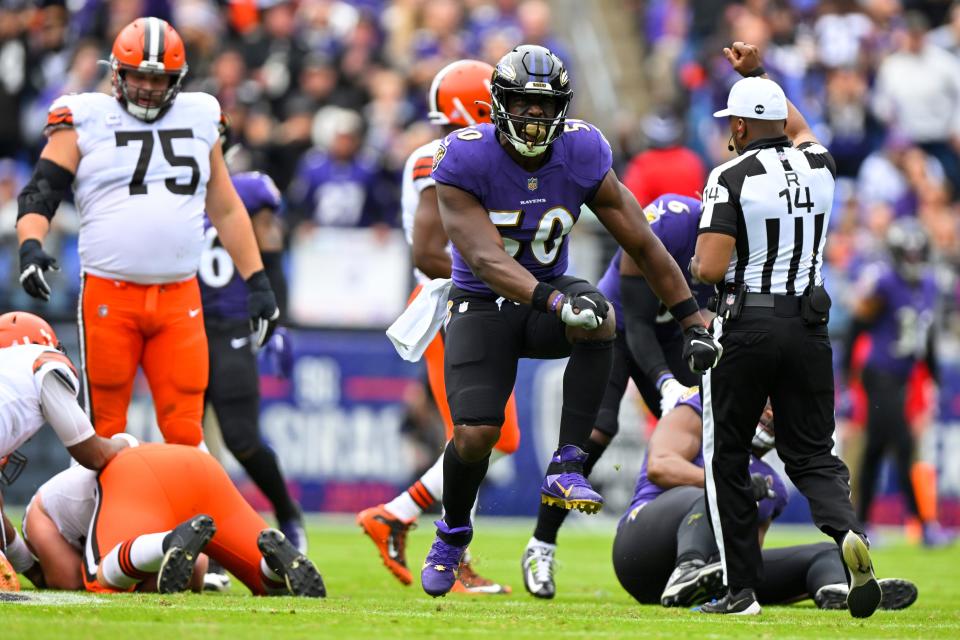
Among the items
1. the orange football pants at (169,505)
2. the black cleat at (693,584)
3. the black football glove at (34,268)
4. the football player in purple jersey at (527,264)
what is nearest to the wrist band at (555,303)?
the football player in purple jersey at (527,264)

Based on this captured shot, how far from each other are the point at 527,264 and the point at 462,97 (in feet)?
5.99

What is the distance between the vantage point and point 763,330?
6637 millimetres

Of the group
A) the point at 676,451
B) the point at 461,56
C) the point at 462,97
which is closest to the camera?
the point at 676,451

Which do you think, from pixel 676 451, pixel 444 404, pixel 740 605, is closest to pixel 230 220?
pixel 444 404

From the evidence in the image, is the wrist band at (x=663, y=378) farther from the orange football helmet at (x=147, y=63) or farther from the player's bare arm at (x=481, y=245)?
the orange football helmet at (x=147, y=63)

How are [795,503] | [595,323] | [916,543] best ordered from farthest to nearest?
[795,503]
[916,543]
[595,323]

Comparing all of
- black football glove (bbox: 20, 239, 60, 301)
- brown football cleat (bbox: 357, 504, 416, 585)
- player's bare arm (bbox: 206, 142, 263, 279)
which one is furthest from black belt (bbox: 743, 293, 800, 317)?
black football glove (bbox: 20, 239, 60, 301)

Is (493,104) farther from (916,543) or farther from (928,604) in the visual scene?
(916,543)

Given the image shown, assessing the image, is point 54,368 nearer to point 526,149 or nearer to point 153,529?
point 153,529

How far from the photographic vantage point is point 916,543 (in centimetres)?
1324

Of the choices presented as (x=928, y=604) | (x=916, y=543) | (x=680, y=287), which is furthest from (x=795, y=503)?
(x=680, y=287)

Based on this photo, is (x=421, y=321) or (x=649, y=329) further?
(x=649, y=329)

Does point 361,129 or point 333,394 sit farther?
point 361,129

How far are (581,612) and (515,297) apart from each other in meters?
1.34
